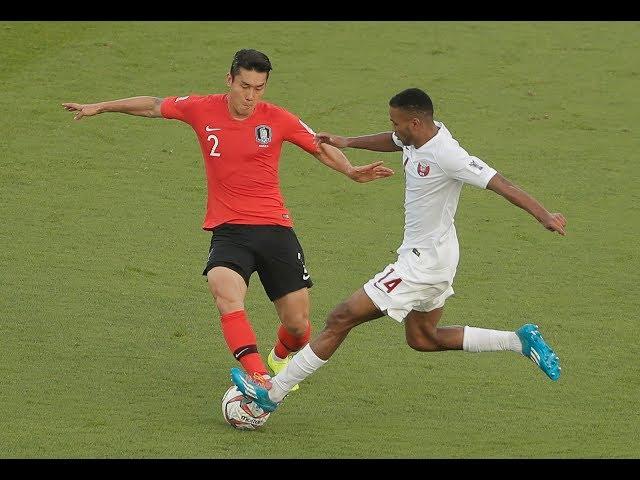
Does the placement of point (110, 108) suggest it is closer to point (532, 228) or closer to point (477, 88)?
point (532, 228)

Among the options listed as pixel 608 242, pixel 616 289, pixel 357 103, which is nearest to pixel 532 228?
pixel 608 242

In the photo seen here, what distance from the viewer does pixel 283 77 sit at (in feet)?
54.7

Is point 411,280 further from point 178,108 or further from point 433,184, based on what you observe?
point 178,108

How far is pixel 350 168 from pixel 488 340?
5.19 feet

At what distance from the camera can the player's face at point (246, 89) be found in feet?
30.7

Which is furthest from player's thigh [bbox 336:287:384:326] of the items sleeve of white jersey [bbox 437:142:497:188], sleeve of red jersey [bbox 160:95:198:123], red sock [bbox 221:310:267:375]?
sleeve of red jersey [bbox 160:95:198:123]

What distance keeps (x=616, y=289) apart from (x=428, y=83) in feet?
17.7

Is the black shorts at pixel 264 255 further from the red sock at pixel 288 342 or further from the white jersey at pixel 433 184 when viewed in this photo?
the white jersey at pixel 433 184

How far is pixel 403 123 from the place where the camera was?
8938 mm

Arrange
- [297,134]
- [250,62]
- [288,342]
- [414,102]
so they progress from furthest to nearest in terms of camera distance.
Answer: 1. [288,342]
2. [297,134]
3. [250,62]
4. [414,102]

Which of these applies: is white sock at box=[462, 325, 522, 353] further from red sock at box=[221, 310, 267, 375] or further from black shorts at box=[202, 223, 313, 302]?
red sock at box=[221, 310, 267, 375]

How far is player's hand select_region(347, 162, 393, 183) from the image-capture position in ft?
31.1

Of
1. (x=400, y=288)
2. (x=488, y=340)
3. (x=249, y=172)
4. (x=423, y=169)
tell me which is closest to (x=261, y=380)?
(x=400, y=288)

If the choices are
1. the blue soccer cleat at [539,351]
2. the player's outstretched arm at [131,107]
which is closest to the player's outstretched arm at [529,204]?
the blue soccer cleat at [539,351]
